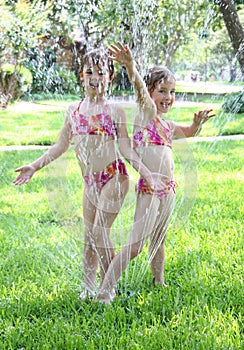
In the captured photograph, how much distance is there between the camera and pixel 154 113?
2.34 m

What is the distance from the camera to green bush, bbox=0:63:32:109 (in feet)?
40.6

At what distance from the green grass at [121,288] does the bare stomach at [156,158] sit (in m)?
0.17

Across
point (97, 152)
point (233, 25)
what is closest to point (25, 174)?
point (97, 152)

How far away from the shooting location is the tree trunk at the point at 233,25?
30.5 feet

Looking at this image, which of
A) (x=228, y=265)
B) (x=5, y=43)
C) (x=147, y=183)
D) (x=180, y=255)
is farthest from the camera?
(x=5, y=43)

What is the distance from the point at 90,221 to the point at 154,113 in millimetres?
587

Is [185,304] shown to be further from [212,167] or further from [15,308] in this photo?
[212,167]

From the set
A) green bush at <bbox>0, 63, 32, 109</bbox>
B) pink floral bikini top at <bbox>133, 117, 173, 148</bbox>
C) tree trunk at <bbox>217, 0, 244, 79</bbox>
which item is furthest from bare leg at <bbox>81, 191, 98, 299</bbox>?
green bush at <bbox>0, 63, 32, 109</bbox>

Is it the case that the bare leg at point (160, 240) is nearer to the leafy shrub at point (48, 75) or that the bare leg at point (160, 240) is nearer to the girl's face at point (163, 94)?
the girl's face at point (163, 94)

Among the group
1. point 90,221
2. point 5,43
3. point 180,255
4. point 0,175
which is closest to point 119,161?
point 90,221

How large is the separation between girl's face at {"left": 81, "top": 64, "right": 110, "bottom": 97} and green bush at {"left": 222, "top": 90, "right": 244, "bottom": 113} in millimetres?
8834

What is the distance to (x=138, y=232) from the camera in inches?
92.8

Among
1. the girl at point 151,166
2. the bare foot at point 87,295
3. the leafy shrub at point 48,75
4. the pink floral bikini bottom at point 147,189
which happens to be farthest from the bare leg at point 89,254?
the leafy shrub at point 48,75

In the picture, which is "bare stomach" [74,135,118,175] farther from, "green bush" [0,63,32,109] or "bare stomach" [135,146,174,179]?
"green bush" [0,63,32,109]
